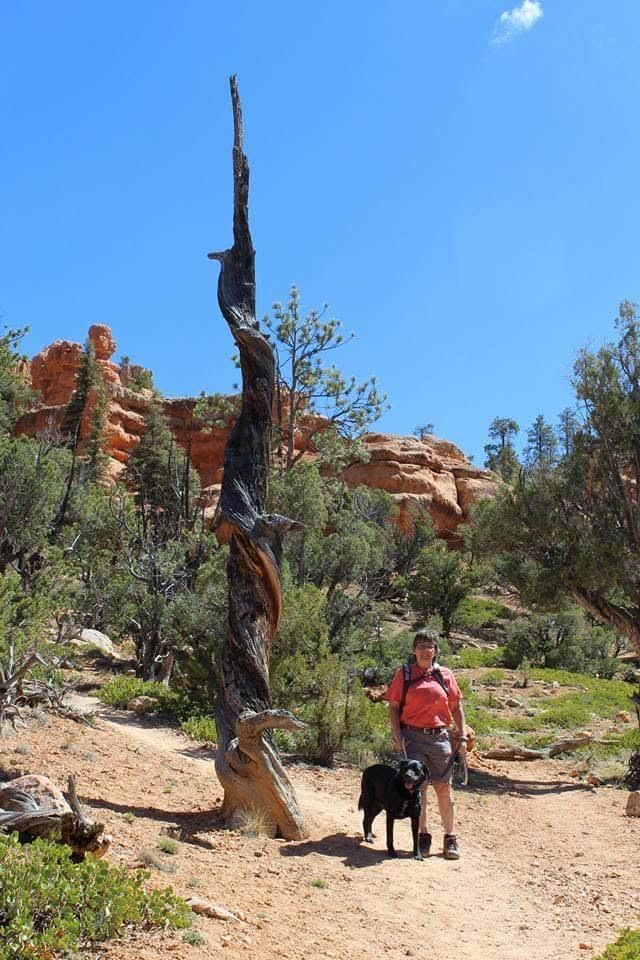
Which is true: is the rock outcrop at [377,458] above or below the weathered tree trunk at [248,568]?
above

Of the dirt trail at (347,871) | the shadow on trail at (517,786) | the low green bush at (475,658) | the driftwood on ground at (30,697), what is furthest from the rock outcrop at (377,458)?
the dirt trail at (347,871)

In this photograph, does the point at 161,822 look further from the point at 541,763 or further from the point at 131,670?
the point at 131,670

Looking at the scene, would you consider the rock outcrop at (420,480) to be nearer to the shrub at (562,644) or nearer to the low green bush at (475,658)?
the shrub at (562,644)

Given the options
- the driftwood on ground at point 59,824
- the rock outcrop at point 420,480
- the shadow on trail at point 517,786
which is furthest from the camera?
the rock outcrop at point 420,480

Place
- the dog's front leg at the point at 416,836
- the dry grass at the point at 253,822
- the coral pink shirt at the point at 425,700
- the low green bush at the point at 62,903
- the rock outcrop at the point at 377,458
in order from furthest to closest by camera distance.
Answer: the rock outcrop at the point at 377,458 → the coral pink shirt at the point at 425,700 → the dry grass at the point at 253,822 → the dog's front leg at the point at 416,836 → the low green bush at the point at 62,903

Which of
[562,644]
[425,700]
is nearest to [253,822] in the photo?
[425,700]

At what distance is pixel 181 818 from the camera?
609 cm

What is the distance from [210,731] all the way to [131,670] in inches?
280

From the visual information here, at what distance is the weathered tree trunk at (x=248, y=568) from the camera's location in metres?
5.90

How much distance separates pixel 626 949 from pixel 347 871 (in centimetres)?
211

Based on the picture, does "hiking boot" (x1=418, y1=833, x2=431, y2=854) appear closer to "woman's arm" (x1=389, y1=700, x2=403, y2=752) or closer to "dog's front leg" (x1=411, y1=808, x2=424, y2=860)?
"dog's front leg" (x1=411, y1=808, x2=424, y2=860)

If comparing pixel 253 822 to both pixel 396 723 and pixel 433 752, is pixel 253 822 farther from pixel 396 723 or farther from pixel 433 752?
pixel 433 752

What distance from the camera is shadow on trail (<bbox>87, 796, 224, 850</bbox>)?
18.0 ft

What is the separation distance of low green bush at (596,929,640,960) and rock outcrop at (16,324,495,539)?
111ft
